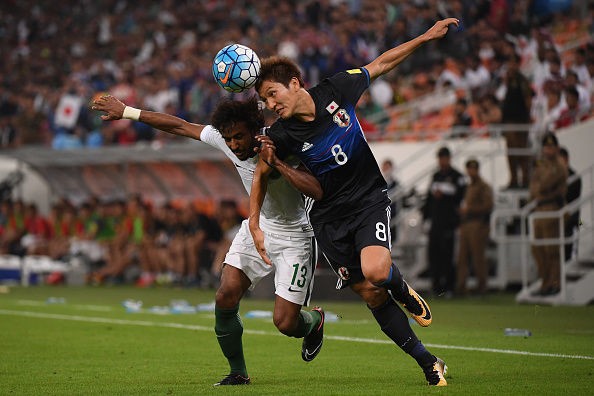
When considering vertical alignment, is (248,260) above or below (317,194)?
below

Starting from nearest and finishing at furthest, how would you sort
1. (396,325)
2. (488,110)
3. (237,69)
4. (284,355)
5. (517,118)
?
1. (396,325)
2. (237,69)
3. (284,355)
4. (517,118)
5. (488,110)

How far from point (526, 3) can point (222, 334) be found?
45.3 feet

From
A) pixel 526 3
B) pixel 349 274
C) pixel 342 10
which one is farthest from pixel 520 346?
pixel 342 10

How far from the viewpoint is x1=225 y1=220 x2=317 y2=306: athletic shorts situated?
8242mm

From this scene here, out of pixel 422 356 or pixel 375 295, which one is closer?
pixel 422 356

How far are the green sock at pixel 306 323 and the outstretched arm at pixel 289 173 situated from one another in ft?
3.44

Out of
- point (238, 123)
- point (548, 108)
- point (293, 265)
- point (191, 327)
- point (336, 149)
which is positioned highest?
point (238, 123)

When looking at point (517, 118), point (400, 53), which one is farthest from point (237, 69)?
point (517, 118)

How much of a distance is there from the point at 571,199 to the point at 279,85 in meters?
9.72

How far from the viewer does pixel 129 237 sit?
25516 millimetres

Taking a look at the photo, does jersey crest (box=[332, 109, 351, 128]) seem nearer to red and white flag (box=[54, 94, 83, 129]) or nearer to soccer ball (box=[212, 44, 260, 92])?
soccer ball (box=[212, 44, 260, 92])

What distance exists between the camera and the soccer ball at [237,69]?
795cm

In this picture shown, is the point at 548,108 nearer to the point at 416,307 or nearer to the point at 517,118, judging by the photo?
the point at 517,118

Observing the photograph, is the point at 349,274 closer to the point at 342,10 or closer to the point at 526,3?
the point at 526,3
